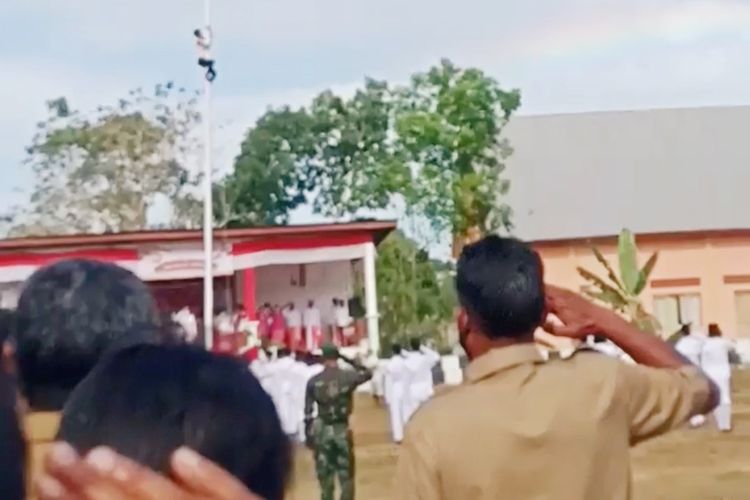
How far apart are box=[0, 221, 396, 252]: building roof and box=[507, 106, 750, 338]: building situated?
47.0 feet

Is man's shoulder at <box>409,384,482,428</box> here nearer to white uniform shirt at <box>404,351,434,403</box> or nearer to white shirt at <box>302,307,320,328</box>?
white uniform shirt at <box>404,351,434,403</box>

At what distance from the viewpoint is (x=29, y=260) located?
87.8 ft

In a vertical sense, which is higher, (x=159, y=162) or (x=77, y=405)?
(x=159, y=162)

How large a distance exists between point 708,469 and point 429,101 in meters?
26.5

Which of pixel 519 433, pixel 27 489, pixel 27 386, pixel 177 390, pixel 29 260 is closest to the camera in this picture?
pixel 177 390

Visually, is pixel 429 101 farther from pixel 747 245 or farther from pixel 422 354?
pixel 422 354

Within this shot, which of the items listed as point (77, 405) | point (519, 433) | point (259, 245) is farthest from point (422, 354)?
point (77, 405)

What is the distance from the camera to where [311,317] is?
31438 millimetres

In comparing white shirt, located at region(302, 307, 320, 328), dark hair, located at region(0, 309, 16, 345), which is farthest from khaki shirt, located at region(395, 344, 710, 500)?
white shirt, located at region(302, 307, 320, 328)

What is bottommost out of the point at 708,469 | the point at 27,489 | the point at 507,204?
the point at 708,469

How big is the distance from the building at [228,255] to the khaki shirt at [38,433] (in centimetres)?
2341

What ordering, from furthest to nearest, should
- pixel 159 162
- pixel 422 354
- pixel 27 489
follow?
pixel 159 162
pixel 422 354
pixel 27 489

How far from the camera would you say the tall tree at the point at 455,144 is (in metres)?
41.2

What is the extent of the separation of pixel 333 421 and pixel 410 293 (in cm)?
2489
